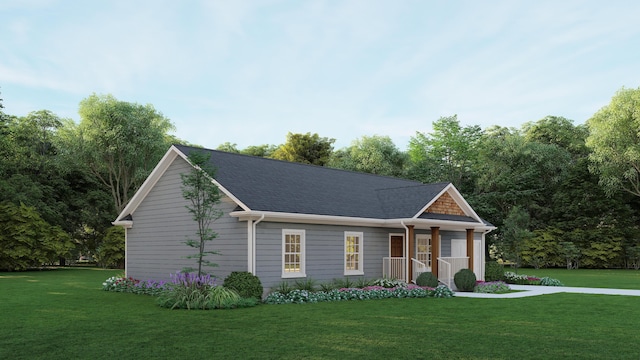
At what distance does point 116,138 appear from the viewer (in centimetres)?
4056

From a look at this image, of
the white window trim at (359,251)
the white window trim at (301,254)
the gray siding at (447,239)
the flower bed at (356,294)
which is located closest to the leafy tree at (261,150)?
the gray siding at (447,239)

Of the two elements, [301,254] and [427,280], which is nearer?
[301,254]

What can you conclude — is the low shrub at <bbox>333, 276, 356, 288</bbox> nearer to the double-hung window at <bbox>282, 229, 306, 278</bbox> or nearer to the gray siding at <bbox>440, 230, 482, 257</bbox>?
the double-hung window at <bbox>282, 229, 306, 278</bbox>

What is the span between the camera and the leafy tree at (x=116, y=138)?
133 ft

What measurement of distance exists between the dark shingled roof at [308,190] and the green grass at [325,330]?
3901 mm

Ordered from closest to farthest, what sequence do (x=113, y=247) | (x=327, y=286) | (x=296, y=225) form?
(x=296, y=225) < (x=327, y=286) < (x=113, y=247)

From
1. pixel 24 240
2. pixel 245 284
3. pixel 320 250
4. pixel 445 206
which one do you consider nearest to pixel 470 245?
pixel 445 206

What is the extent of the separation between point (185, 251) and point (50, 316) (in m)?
6.63

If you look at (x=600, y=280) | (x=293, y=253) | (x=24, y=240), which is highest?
(x=293, y=253)

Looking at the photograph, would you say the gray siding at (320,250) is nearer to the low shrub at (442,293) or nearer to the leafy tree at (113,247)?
the low shrub at (442,293)

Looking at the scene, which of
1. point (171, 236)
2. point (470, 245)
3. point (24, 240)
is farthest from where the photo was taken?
point (24, 240)

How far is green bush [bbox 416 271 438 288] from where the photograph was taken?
2028cm

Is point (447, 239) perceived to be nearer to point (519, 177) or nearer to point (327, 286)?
point (327, 286)

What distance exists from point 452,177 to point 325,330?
137ft
